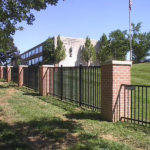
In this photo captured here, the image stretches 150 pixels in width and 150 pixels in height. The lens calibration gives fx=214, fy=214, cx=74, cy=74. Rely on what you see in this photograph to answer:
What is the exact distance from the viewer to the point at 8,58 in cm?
4103

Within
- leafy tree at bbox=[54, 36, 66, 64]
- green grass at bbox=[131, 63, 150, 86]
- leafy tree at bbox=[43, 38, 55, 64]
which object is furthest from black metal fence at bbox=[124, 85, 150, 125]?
leafy tree at bbox=[43, 38, 55, 64]

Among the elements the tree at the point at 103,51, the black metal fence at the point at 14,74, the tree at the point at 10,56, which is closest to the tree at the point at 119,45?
the tree at the point at 103,51

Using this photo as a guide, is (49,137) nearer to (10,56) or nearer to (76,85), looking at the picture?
(76,85)

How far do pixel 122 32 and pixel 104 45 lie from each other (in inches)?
285

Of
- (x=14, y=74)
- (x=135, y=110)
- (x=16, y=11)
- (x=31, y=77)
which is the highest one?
(x=16, y=11)

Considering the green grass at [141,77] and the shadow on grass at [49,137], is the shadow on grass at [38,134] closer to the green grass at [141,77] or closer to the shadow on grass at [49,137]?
the shadow on grass at [49,137]

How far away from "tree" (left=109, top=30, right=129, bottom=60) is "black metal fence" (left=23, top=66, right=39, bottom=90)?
42198 millimetres

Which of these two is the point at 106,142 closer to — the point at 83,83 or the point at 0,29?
the point at 83,83

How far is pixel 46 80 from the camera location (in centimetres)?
1083

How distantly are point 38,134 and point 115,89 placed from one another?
2.43 meters

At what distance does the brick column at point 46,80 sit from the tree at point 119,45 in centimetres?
4553

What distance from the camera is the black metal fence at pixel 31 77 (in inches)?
516

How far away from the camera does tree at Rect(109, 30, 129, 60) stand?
56094mm

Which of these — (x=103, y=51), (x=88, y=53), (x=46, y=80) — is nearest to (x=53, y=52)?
(x=88, y=53)
